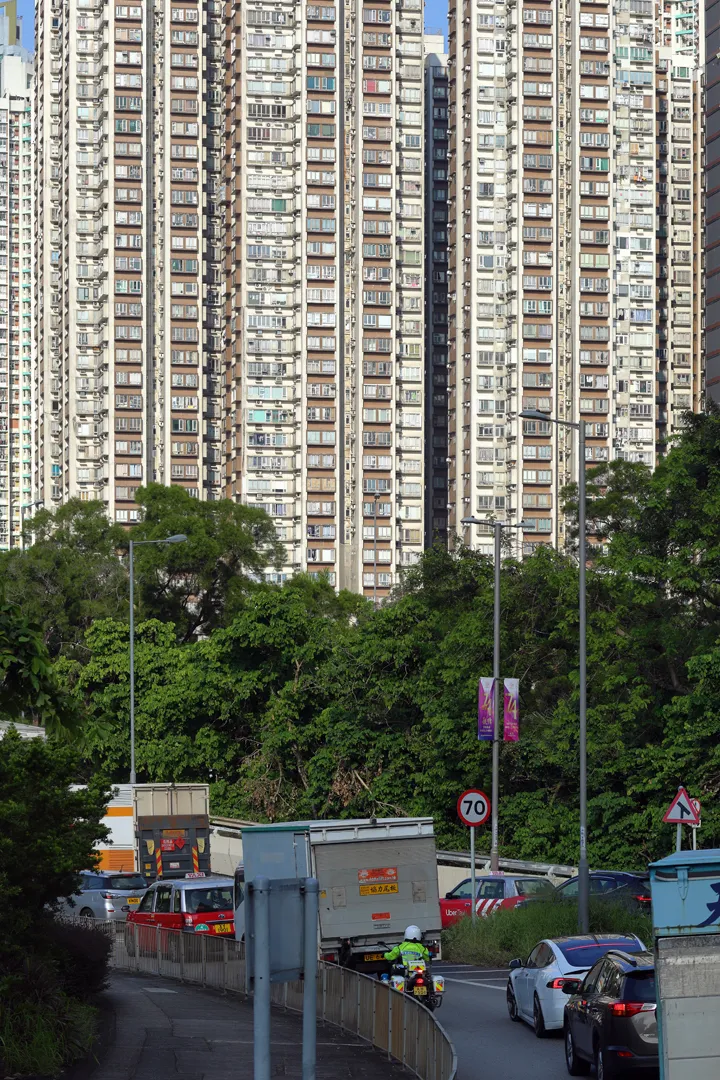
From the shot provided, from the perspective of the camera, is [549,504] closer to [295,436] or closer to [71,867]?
[295,436]

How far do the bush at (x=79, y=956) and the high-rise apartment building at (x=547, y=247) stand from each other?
91065mm

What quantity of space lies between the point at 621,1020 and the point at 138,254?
102 meters

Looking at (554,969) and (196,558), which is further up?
(196,558)

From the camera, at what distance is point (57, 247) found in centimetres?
12056

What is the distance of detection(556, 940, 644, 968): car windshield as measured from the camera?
2167cm

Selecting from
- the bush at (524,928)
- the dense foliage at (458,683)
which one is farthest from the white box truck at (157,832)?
the bush at (524,928)

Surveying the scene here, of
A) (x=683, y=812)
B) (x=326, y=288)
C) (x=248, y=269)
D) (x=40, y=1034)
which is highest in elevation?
(x=248, y=269)

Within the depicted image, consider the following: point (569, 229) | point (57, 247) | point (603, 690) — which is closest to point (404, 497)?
point (569, 229)

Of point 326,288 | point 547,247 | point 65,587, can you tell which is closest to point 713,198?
point 547,247

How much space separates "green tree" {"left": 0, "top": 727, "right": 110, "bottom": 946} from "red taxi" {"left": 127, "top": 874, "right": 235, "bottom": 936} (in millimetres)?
11775

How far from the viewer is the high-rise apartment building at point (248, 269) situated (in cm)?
11412

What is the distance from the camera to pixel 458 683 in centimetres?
5241

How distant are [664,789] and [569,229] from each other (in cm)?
7657

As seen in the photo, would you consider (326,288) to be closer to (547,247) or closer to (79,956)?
(547,247)
